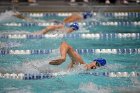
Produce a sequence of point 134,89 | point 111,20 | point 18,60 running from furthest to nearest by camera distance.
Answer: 1. point 111,20
2. point 18,60
3. point 134,89

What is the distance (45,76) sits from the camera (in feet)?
13.6

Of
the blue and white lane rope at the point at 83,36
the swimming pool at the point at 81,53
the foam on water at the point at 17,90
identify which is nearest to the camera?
the foam on water at the point at 17,90

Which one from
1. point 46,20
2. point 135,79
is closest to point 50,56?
point 135,79

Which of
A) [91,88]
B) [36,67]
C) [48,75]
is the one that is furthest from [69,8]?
[91,88]

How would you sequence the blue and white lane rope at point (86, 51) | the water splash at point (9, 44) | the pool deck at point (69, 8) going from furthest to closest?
the pool deck at point (69, 8) → the water splash at point (9, 44) → the blue and white lane rope at point (86, 51)

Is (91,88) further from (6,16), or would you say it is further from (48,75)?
(6,16)

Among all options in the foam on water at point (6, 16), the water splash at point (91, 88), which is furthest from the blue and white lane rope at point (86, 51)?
the foam on water at point (6, 16)

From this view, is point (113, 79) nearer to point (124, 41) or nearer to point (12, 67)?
point (12, 67)

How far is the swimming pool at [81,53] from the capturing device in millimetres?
3955

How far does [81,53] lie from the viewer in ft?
17.5

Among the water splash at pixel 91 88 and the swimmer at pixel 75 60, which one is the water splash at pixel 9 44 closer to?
the swimmer at pixel 75 60

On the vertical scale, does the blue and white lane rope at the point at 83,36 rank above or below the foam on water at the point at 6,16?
below

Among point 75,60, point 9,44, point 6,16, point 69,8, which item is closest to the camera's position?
point 75,60

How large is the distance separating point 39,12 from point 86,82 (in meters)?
4.65
